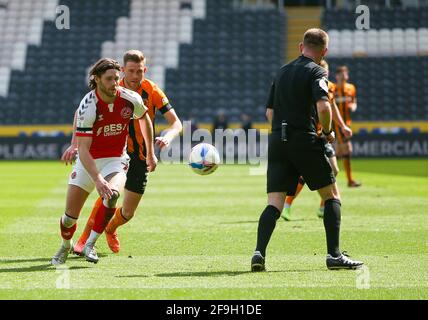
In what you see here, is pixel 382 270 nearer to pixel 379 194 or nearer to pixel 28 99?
pixel 379 194

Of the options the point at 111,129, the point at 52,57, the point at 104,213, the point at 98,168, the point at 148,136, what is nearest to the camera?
the point at 111,129

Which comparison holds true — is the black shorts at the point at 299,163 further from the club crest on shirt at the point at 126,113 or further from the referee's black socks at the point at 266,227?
the club crest on shirt at the point at 126,113

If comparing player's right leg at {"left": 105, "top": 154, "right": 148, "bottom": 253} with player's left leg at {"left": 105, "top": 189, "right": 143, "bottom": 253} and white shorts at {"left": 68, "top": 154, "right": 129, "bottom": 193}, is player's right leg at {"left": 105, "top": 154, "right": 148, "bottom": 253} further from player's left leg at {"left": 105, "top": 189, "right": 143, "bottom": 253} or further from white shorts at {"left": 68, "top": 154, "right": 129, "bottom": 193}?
white shorts at {"left": 68, "top": 154, "right": 129, "bottom": 193}

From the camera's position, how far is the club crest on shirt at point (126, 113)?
8820 millimetres

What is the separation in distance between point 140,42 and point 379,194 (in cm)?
2276

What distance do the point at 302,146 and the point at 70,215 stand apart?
2.34 meters

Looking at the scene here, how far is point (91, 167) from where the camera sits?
843 cm

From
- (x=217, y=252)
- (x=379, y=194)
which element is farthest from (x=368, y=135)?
(x=217, y=252)

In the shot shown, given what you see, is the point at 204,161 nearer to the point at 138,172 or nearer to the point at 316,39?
the point at 138,172

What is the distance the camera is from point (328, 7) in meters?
37.5

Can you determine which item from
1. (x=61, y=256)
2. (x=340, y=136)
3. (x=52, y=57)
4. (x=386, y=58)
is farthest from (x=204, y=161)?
(x=52, y=57)

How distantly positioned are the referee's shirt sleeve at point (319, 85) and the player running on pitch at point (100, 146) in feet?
5.82
